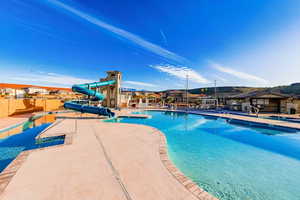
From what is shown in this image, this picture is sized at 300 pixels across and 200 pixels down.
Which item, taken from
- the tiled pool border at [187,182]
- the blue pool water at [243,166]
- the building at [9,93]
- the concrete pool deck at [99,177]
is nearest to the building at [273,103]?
the blue pool water at [243,166]

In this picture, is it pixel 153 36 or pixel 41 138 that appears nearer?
pixel 41 138

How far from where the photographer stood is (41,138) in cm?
521

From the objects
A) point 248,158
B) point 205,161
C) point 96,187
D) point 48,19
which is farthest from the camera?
point 48,19

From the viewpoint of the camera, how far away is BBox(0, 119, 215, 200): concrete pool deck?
6.95 ft

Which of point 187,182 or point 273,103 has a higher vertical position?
point 273,103

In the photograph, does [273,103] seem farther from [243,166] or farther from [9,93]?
[9,93]

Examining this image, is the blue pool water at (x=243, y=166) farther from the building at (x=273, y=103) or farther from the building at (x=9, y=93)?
the building at (x=9, y=93)

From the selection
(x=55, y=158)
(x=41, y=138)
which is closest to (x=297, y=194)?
(x=55, y=158)

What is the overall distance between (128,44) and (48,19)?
947cm

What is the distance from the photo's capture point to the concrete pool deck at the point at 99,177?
2117 millimetres

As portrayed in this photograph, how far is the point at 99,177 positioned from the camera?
2605 millimetres

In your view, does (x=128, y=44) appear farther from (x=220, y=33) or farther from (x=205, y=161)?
(x=205, y=161)

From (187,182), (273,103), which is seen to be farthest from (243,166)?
(273,103)

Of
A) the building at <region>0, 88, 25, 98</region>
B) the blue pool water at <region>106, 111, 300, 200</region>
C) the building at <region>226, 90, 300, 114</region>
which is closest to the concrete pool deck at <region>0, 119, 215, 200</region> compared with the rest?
the blue pool water at <region>106, 111, 300, 200</region>
